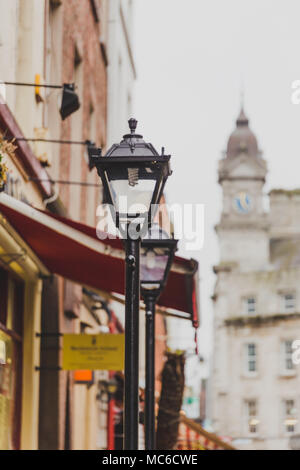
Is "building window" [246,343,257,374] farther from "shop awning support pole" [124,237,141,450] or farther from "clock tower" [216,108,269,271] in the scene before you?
"shop awning support pole" [124,237,141,450]

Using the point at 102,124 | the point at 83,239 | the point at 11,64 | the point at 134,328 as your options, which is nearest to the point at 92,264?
the point at 83,239

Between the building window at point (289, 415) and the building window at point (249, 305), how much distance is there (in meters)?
7.27

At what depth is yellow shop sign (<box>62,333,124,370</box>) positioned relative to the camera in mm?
14680

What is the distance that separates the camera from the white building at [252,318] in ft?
264

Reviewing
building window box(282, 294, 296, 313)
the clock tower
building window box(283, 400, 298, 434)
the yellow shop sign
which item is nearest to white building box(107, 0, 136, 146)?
the yellow shop sign

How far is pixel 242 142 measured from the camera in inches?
3637

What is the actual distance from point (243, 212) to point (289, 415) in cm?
1720

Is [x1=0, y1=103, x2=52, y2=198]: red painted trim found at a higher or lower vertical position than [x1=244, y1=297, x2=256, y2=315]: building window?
lower

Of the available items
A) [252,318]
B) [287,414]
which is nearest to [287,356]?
[252,318]

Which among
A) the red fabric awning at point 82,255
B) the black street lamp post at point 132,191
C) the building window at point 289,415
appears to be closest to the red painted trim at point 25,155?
the red fabric awning at point 82,255

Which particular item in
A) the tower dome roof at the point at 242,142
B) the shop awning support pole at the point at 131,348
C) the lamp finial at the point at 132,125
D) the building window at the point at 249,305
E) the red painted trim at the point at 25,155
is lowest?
the shop awning support pole at the point at 131,348

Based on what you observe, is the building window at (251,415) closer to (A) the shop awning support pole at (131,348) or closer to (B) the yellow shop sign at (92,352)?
(B) the yellow shop sign at (92,352)

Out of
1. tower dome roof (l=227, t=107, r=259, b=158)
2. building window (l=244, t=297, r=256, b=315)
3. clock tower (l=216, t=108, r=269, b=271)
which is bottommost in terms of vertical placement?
building window (l=244, t=297, r=256, b=315)

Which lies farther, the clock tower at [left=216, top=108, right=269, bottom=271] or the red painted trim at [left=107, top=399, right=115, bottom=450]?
the clock tower at [left=216, top=108, right=269, bottom=271]
